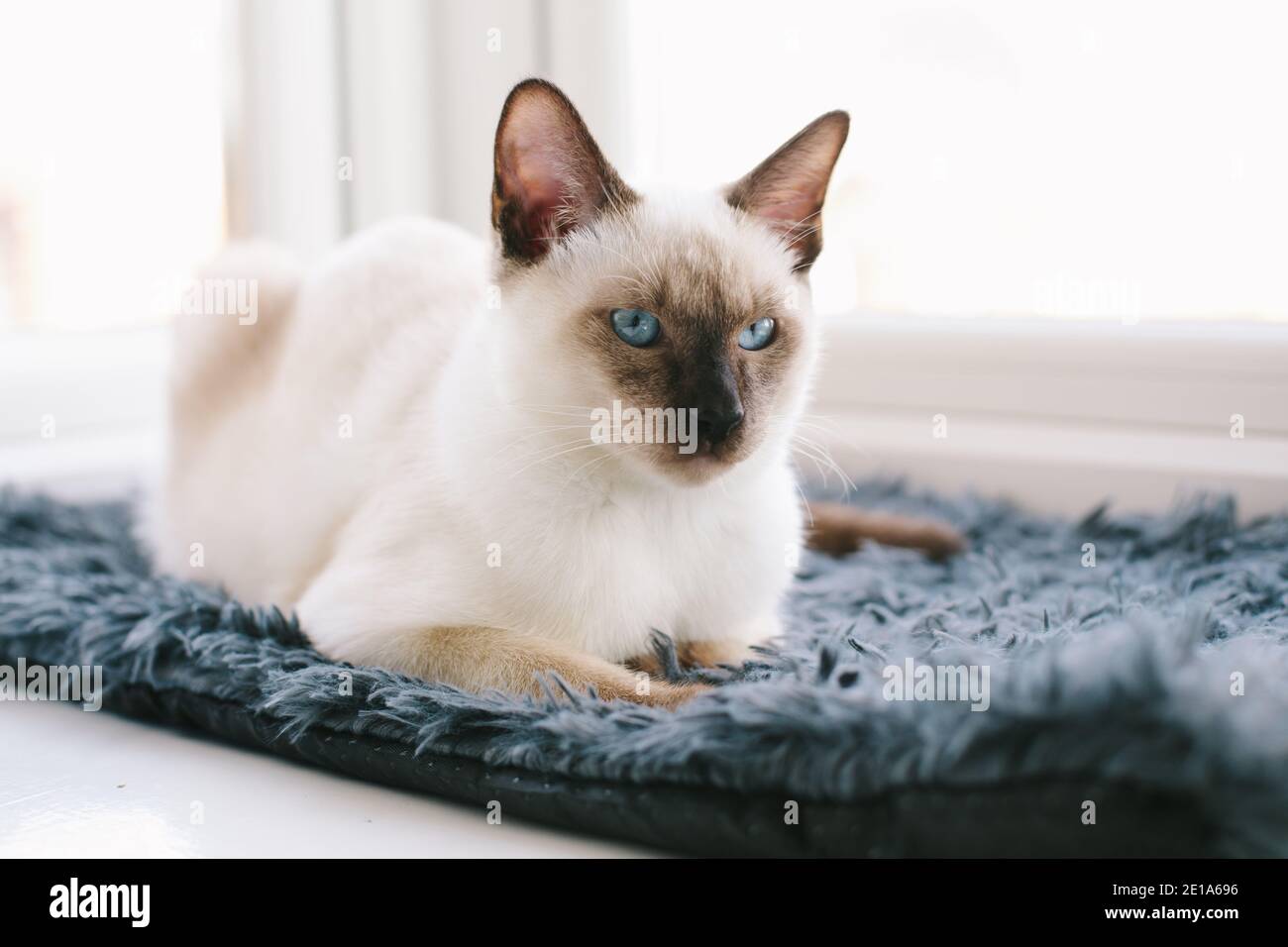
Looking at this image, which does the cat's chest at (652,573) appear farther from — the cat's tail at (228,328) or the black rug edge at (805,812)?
the cat's tail at (228,328)

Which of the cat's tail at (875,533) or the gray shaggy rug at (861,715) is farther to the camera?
the cat's tail at (875,533)

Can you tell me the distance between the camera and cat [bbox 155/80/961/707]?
1.18 m

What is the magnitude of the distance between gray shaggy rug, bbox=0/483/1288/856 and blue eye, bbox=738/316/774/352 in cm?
32

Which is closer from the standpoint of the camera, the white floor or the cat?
the white floor

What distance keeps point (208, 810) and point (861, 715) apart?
571 mm

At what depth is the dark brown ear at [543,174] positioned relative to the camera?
1189 mm

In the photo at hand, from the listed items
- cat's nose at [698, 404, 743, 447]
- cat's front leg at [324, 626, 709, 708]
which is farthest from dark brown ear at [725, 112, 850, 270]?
cat's front leg at [324, 626, 709, 708]

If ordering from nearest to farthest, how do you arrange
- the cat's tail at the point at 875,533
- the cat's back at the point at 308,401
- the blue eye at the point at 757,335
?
the blue eye at the point at 757,335, the cat's back at the point at 308,401, the cat's tail at the point at 875,533

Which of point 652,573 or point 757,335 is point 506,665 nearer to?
point 652,573

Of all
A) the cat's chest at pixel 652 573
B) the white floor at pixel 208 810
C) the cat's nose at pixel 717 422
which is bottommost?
the white floor at pixel 208 810

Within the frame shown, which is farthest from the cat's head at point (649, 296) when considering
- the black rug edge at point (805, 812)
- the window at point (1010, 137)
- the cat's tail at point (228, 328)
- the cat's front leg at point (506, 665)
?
the cat's tail at point (228, 328)

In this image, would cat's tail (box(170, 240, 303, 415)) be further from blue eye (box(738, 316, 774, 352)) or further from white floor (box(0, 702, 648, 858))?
blue eye (box(738, 316, 774, 352))

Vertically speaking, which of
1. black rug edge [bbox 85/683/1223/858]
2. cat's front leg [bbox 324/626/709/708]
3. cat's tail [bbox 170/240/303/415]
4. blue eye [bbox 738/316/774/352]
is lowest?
black rug edge [bbox 85/683/1223/858]

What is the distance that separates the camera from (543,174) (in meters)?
1.25
